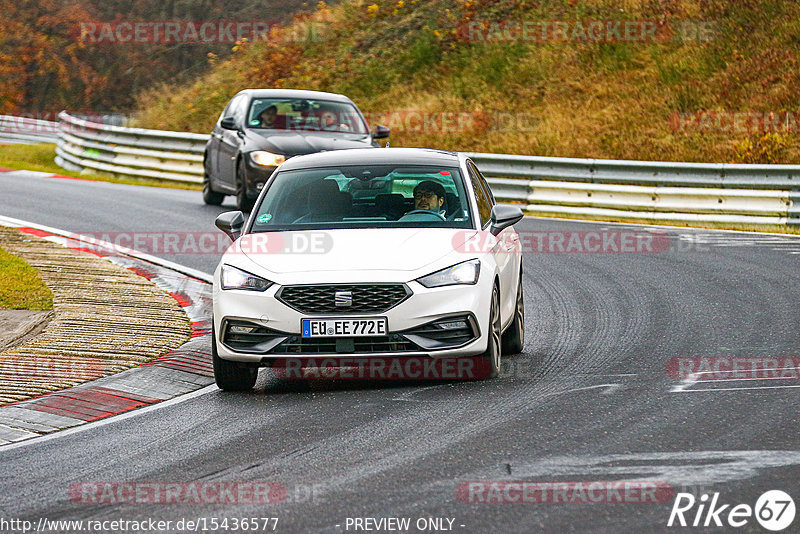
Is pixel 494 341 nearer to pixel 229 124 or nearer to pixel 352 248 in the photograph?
pixel 352 248

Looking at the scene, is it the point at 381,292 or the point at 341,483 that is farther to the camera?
the point at 381,292

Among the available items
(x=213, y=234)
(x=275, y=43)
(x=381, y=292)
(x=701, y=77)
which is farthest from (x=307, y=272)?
(x=275, y=43)

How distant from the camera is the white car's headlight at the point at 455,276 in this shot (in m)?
8.16

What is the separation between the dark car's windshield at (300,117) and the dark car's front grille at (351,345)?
1122 cm

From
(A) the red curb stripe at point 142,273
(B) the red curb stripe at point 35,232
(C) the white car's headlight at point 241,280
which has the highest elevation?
(C) the white car's headlight at point 241,280

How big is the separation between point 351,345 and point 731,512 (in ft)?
10.9

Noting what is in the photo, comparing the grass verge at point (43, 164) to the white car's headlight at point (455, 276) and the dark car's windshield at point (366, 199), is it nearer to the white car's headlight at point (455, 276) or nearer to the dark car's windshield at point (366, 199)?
the dark car's windshield at point (366, 199)

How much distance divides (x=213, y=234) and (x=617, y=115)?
13.6 meters

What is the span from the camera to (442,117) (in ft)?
98.6

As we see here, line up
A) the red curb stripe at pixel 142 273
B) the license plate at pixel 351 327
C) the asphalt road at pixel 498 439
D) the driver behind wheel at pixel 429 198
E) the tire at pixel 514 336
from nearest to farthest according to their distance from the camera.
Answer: the asphalt road at pixel 498 439 → the license plate at pixel 351 327 → the driver behind wheel at pixel 429 198 → the tire at pixel 514 336 → the red curb stripe at pixel 142 273

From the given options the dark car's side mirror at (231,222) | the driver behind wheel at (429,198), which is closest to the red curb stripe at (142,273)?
the dark car's side mirror at (231,222)

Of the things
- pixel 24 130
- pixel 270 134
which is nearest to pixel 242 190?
pixel 270 134

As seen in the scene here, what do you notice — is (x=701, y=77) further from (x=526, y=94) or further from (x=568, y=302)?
(x=568, y=302)

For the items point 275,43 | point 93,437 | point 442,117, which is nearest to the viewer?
point 93,437
